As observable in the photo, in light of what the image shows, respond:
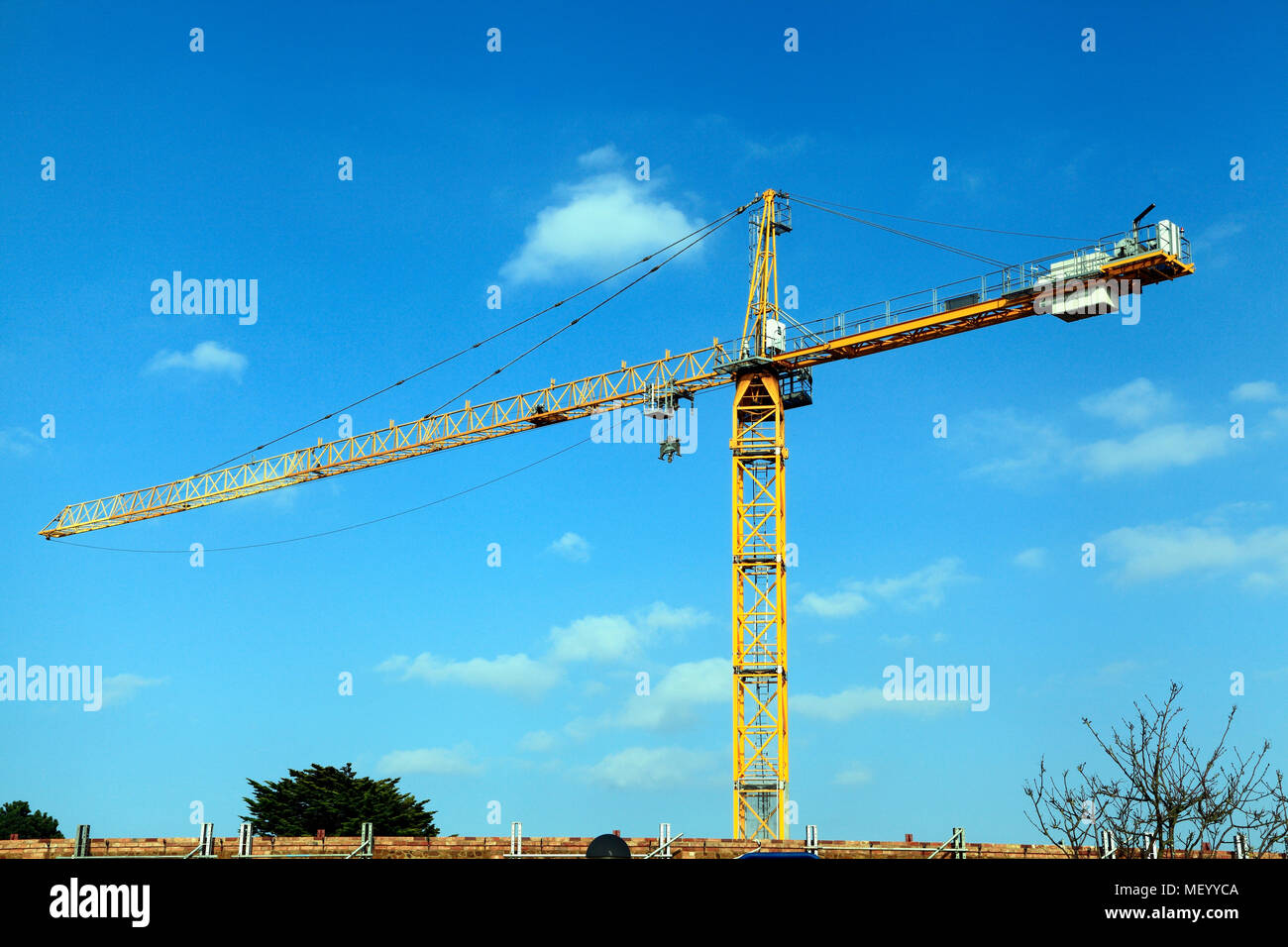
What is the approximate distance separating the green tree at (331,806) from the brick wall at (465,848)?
48634 millimetres

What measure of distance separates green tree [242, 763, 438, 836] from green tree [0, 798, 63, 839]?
35.4m

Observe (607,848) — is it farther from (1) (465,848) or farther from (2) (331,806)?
(2) (331,806)

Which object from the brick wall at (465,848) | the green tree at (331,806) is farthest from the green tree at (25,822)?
the brick wall at (465,848)

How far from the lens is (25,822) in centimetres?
11081

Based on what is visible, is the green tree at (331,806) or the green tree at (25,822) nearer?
the green tree at (331,806)

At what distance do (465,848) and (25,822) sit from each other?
94.4 metres

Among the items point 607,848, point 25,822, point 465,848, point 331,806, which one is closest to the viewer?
point 607,848

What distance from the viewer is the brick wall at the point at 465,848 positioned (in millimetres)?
32438

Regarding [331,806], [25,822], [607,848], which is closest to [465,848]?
[607,848]

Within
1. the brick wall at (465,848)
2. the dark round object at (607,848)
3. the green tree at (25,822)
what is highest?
the dark round object at (607,848)

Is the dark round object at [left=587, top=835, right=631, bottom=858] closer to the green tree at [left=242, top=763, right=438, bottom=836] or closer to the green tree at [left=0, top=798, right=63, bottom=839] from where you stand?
the green tree at [left=242, top=763, right=438, bottom=836]

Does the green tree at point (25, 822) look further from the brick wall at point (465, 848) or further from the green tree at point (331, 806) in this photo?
the brick wall at point (465, 848)
